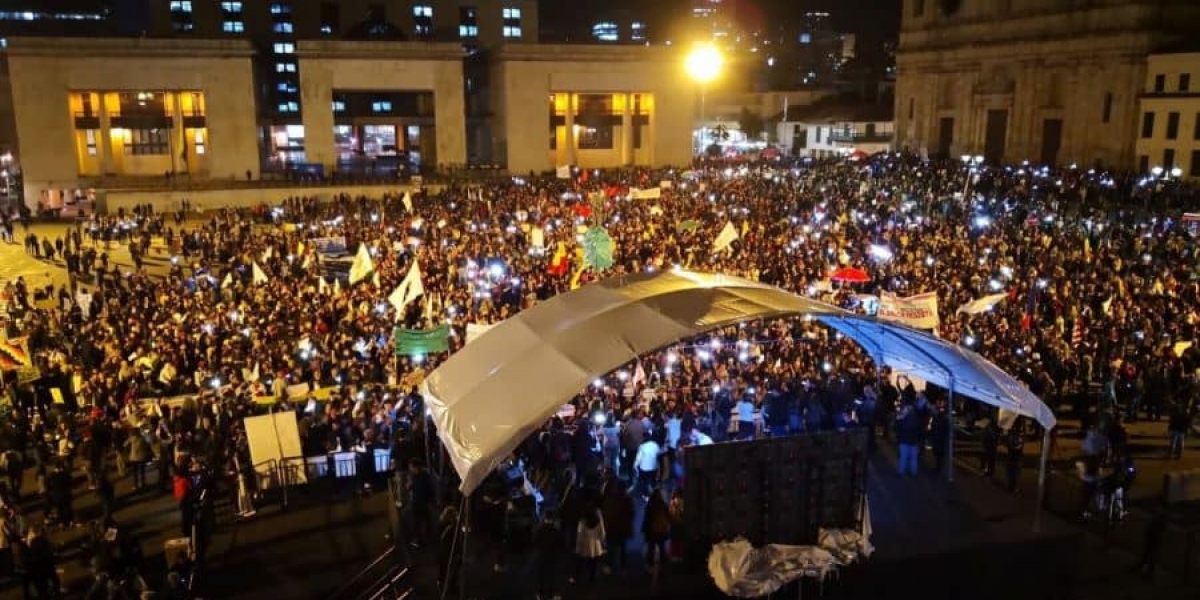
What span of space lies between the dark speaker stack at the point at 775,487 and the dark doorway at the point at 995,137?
51730mm

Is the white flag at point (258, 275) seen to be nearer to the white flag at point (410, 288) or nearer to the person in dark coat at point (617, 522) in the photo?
the white flag at point (410, 288)

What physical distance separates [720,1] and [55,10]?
4253 inches

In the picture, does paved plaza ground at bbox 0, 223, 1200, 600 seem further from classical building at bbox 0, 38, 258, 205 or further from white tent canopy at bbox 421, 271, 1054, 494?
classical building at bbox 0, 38, 258, 205

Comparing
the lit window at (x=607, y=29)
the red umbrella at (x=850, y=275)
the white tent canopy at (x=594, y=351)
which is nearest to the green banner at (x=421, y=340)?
the white tent canopy at (x=594, y=351)

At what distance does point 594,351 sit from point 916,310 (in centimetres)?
913

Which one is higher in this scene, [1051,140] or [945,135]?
[945,135]

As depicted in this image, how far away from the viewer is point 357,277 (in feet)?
72.3

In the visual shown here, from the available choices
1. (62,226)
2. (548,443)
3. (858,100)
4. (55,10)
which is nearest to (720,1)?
(858,100)

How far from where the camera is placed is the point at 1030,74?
54125mm

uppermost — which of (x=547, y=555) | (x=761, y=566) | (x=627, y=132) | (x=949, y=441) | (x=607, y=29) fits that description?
(x=607, y=29)

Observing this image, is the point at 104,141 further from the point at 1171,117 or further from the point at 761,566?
the point at 1171,117

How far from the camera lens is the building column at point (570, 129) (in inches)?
2398

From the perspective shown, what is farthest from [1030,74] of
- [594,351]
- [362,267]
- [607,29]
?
[607,29]

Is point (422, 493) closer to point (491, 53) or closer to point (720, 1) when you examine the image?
point (491, 53)
